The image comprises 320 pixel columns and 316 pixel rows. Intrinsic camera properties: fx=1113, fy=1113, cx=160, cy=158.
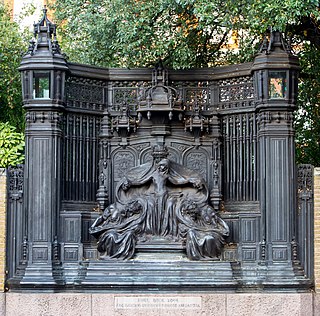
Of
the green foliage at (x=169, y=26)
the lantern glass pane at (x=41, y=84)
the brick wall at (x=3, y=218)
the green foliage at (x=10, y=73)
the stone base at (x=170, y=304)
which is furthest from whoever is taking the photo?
the green foliage at (x=10, y=73)

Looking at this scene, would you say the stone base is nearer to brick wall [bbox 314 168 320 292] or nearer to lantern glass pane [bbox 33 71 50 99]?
brick wall [bbox 314 168 320 292]

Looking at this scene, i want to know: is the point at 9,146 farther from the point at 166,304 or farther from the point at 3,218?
the point at 166,304

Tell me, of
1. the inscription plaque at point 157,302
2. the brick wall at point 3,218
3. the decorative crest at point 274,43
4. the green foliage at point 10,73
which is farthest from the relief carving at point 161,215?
the green foliage at point 10,73

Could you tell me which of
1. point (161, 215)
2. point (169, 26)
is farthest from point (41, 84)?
point (161, 215)

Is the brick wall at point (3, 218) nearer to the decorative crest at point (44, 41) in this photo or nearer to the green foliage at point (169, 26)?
the decorative crest at point (44, 41)

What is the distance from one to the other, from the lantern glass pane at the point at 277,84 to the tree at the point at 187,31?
2.71 ft

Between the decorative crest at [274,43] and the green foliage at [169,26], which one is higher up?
the green foliage at [169,26]

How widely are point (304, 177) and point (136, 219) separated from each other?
3188mm

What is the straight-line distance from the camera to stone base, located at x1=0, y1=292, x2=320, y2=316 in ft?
64.5

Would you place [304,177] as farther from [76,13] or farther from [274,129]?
[76,13]

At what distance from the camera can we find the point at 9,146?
23719 millimetres

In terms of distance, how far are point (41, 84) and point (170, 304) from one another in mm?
4682

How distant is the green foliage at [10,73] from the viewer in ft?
80.5

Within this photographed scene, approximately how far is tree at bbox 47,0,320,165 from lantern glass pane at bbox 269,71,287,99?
827mm
